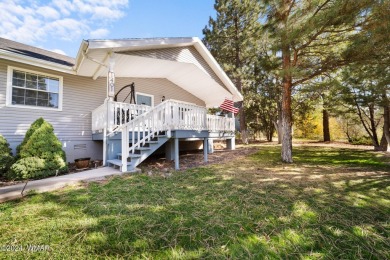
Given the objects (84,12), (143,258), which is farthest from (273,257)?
(84,12)

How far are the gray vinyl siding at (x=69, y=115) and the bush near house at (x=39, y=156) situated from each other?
1346mm

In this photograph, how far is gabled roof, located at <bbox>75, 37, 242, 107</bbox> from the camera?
552 cm

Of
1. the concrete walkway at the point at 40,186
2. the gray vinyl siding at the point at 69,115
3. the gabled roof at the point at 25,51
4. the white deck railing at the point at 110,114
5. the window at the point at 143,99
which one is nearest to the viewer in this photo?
the concrete walkway at the point at 40,186

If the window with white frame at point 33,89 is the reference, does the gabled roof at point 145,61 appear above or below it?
above

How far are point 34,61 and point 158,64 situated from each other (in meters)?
3.95

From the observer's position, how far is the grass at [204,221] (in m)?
1.84

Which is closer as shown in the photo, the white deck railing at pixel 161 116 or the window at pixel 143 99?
the white deck railing at pixel 161 116

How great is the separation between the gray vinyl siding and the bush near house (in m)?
1.35

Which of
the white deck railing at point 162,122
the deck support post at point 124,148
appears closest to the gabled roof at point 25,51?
the white deck railing at point 162,122

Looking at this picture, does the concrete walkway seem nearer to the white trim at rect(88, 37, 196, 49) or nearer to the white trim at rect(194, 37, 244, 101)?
the white trim at rect(88, 37, 196, 49)

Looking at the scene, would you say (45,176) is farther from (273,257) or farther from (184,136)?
(273,257)

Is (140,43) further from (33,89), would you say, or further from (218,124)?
(218,124)

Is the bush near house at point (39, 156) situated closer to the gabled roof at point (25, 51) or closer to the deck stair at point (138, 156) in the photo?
the deck stair at point (138, 156)

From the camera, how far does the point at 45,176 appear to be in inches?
179
